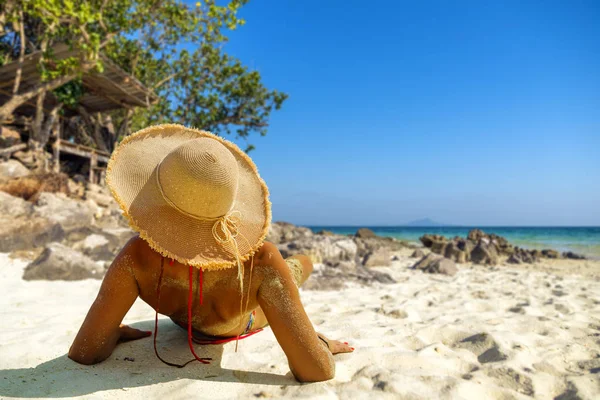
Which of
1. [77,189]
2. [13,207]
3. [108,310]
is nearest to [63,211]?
[13,207]

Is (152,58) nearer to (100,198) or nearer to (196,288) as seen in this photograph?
(100,198)

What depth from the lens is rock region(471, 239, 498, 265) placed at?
932 cm

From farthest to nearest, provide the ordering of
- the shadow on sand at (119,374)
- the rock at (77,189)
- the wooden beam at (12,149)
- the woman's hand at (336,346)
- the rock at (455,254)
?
the rock at (77,189), the wooden beam at (12,149), the rock at (455,254), the woman's hand at (336,346), the shadow on sand at (119,374)

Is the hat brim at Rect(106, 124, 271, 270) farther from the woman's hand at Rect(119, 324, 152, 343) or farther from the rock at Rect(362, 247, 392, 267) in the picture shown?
the rock at Rect(362, 247, 392, 267)

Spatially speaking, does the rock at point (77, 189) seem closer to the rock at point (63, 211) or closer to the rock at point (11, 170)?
the rock at point (11, 170)

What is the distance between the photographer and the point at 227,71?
16.0 meters

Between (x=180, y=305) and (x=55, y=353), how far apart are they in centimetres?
85

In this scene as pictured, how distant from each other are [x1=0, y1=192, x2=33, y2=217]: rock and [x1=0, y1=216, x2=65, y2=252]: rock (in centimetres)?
37

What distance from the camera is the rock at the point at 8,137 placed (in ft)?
36.3

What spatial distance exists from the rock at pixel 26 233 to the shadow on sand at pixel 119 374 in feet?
12.8

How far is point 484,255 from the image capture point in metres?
9.44

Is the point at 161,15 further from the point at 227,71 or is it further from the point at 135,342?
the point at 135,342

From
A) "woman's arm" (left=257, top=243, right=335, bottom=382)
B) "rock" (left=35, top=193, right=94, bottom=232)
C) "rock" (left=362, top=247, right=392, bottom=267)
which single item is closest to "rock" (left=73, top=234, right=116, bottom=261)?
"rock" (left=35, top=193, right=94, bottom=232)

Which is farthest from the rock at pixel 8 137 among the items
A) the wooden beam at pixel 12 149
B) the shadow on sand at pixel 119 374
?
the shadow on sand at pixel 119 374
